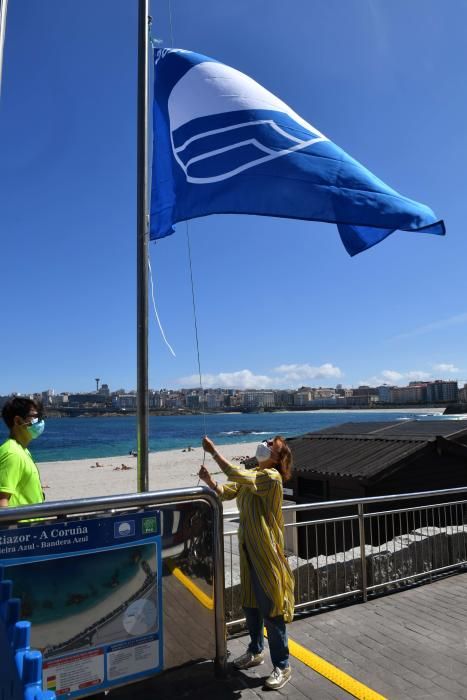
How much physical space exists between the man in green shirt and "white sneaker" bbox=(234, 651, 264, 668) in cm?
189

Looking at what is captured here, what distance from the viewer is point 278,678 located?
3398 mm

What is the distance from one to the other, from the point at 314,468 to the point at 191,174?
5.67m

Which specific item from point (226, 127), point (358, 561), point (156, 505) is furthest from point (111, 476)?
point (156, 505)

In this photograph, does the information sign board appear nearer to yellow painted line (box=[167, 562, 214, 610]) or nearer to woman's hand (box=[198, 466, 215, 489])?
yellow painted line (box=[167, 562, 214, 610])

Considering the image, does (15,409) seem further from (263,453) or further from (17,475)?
(263,453)

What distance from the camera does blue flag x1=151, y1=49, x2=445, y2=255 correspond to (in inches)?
184

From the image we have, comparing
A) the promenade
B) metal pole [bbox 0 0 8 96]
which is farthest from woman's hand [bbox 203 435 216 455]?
metal pole [bbox 0 0 8 96]

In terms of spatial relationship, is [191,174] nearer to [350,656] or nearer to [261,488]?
[261,488]

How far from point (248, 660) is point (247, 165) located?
424cm

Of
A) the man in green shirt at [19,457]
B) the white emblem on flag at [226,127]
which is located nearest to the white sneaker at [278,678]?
the man in green shirt at [19,457]

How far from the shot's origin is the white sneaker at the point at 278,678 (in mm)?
3371

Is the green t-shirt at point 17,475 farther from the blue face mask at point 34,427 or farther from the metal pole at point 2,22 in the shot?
the metal pole at point 2,22

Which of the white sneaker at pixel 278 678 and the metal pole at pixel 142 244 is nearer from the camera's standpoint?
the white sneaker at pixel 278 678

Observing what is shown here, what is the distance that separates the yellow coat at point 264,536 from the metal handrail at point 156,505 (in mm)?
182
